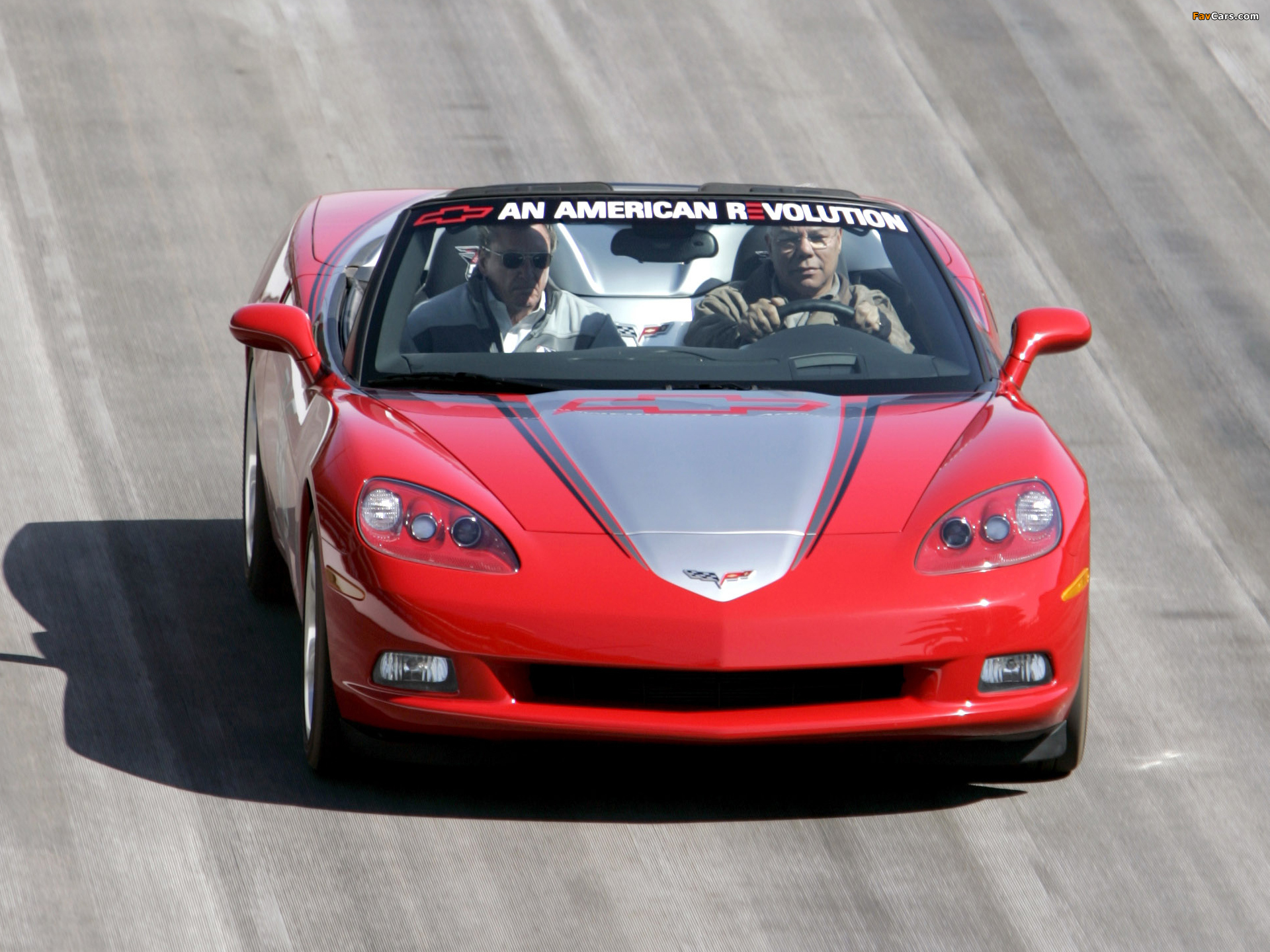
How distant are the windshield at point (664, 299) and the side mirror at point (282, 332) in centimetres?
18

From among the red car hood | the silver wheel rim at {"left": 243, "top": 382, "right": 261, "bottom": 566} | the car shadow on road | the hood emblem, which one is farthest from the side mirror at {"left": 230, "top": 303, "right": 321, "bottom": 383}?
the hood emblem

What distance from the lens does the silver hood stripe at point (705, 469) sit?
4.46 m

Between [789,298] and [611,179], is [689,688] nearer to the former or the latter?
[789,298]

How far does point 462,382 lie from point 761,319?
0.96m

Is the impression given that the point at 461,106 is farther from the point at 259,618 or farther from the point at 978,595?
the point at 978,595

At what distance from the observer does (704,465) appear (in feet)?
15.5

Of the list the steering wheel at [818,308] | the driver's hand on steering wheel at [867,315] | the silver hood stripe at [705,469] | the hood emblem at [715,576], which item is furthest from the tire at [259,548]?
the hood emblem at [715,576]

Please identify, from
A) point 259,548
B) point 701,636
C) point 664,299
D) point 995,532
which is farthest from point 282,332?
point 995,532

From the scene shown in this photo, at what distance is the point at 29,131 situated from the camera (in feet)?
33.0

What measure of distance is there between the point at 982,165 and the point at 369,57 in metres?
3.39

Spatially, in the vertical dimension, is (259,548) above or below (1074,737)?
below

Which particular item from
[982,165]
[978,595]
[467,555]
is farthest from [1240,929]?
[982,165]

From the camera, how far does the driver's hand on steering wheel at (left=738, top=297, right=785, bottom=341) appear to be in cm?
570

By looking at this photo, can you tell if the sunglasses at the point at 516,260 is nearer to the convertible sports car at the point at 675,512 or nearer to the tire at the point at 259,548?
the convertible sports car at the point at 675,512
